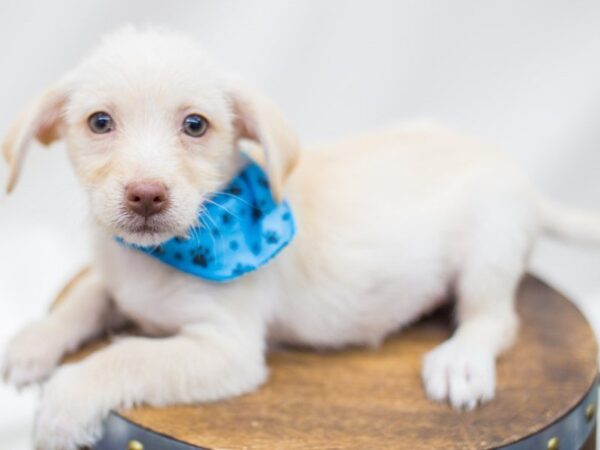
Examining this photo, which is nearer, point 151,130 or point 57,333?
point 151,130

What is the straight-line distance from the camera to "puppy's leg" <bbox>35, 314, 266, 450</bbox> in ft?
6.85

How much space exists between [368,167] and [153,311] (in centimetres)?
66

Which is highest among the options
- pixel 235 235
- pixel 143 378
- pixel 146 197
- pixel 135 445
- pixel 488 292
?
pixel 146 197

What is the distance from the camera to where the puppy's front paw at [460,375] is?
223 cm

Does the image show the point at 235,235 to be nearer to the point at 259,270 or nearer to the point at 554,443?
the point at 259,270

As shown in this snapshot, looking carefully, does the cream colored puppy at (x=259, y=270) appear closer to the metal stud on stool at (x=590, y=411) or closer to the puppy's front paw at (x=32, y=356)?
the puppy's front paw at (x=32, y=356)

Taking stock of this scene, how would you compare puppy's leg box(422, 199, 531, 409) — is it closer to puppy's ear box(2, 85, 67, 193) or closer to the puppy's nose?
the puppy's nose

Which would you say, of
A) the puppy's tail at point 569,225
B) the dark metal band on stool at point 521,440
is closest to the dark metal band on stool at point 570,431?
the dark metal band on stool at point 521,440

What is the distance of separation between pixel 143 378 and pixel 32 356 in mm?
335

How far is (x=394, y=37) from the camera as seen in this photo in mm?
3504

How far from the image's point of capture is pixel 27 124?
211 cm

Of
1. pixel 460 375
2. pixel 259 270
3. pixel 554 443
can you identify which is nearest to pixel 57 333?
pixel 259 270

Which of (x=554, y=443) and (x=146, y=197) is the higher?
(x=146, y=197)

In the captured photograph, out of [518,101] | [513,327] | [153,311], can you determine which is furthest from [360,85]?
[153,311]
